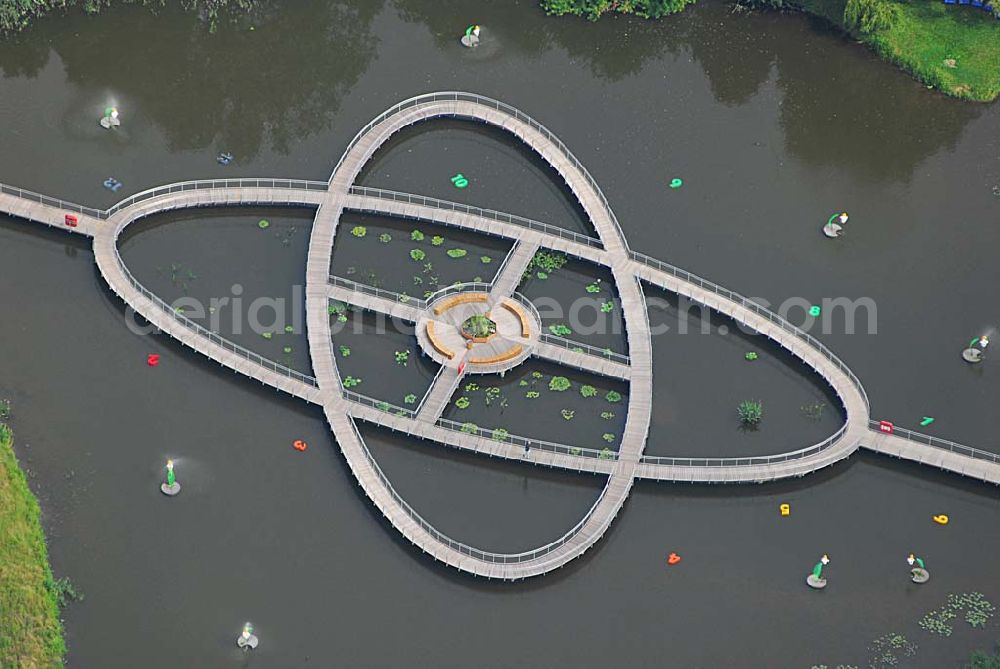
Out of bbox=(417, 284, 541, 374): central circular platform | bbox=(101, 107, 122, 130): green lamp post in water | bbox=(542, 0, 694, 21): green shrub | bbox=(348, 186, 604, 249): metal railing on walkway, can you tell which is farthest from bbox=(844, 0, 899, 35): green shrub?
bbox=(101, 107, 122, 130): green lamp post in water

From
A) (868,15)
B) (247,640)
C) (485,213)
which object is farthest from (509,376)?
(868,15)

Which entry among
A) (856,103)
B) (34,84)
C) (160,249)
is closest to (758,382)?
(856,103)

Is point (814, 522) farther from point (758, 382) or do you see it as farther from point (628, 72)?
point (628, 72)

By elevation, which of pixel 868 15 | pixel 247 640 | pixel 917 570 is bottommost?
pixel 247 640

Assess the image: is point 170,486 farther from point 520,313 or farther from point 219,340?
point 520,313

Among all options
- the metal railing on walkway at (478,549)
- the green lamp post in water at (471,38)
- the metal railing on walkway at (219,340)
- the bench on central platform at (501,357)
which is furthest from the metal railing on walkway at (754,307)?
the green lamp post in water at (471,38)

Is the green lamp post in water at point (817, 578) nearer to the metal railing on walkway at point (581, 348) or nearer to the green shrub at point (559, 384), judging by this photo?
the metal railing on walkway at point (581, 348)

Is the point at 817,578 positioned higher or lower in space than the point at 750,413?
lower
